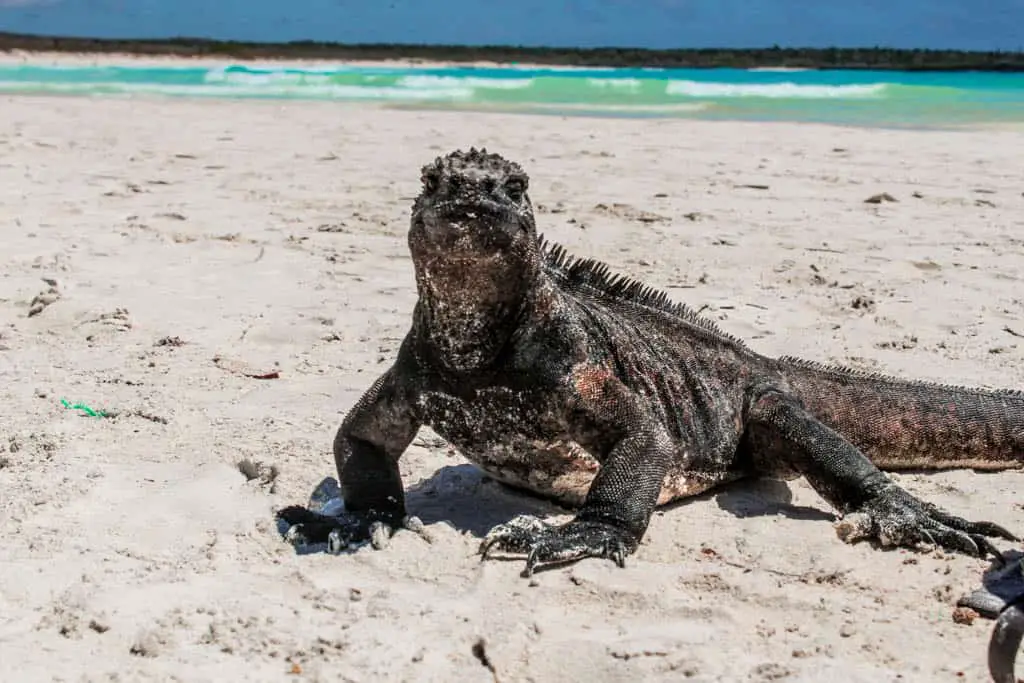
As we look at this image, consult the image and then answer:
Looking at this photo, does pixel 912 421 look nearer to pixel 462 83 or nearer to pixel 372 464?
pixel 372 464

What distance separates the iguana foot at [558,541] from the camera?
3.39 meters

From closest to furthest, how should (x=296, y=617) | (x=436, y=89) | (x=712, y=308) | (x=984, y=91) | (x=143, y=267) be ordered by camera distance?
(x=296, y=617)
(x=712, y=308)
(x=143, y=267)
(x=984, y=91)
(x=436, y=89)

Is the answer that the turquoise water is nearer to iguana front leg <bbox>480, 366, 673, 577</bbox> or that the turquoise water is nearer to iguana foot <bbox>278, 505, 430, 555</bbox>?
iguana front leg <bbox>480, 366, 673, 577</bbox>

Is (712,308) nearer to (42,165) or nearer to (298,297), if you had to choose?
(298,297)

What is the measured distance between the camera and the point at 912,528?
12.0 feet

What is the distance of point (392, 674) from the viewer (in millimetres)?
2781

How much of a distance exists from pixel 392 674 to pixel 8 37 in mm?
65927

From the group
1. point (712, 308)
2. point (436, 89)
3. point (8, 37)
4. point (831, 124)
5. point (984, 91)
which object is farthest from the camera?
point (8, 37)

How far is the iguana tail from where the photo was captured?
15.0 ft

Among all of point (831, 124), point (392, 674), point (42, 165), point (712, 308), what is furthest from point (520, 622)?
point (831, 124)

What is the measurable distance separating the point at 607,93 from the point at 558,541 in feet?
95.7

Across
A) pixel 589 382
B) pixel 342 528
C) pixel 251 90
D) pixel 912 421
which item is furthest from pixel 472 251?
pixel 251 90

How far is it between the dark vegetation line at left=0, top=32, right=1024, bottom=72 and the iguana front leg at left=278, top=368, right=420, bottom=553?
169 ft

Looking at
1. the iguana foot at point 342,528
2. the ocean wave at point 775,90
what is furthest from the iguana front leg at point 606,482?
the ocean wave at point 775,90
